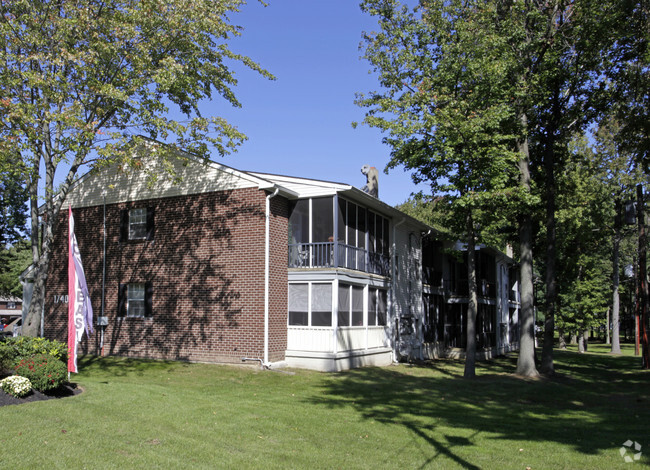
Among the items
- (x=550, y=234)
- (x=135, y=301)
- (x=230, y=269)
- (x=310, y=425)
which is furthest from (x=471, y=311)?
(x=135, y=301)

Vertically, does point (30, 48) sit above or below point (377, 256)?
above

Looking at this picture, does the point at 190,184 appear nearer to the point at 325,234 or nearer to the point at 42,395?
the point at 325,234

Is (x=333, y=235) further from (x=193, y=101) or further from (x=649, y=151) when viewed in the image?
(x=649, y=151)

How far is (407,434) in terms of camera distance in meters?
8.94

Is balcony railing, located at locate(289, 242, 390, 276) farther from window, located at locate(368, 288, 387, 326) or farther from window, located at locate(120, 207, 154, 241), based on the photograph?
window, located at locate(120, 207, 154, 241)

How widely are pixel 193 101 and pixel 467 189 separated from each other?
984cm

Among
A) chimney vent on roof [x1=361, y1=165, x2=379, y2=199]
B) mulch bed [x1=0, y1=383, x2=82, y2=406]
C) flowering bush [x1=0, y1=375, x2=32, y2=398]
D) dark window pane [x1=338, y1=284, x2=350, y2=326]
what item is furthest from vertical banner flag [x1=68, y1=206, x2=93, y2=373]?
chimney vent on roof [x1=361, y1=165, x2=379, y2=199]

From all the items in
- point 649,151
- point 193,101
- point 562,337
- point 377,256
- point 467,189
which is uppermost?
point 193,101

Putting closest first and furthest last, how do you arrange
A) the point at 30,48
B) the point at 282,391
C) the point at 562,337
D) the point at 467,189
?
the point at 282,391 < the point at 30,48 < the point at 467,189 < the point at 562,337

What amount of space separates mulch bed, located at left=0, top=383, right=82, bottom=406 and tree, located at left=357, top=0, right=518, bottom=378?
1189 centimetres

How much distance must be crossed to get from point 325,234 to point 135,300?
7338 mm

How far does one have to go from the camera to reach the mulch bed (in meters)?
9.52

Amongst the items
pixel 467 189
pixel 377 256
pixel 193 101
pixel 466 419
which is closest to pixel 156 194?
pixel 193 101

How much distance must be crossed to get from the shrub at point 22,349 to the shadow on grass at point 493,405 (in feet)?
18.9
